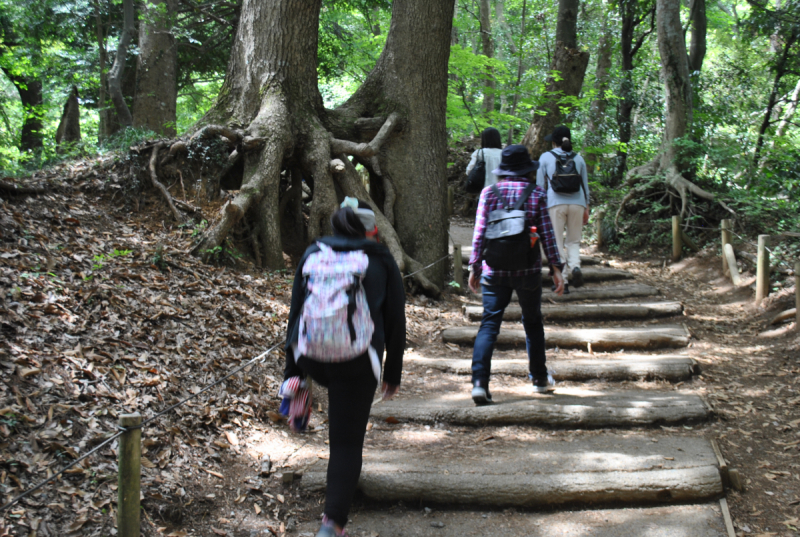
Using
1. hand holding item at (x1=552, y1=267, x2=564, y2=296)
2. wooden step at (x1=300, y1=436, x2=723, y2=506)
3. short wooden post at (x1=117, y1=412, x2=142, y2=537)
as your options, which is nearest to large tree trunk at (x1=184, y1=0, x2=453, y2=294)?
hand holding item at (x1=552, y1=267, x2=564, y2=296)

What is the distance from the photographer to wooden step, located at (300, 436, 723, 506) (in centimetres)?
359

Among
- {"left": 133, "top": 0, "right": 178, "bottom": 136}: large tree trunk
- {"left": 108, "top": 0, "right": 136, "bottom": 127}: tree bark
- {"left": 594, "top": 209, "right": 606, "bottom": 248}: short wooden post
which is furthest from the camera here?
{"left": 594, "top": 209, "right": 606, "bottom": 248}: short wooden post

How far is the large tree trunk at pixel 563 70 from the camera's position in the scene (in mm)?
13039

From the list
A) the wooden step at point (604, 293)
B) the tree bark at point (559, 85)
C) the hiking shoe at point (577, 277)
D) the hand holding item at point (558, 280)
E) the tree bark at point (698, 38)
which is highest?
the tree bark at point (698, 38)

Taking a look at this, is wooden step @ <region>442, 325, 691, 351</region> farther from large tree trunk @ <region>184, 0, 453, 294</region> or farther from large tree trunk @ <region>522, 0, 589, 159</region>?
large tree trunk @ <region>522, 0, 589, 159</region>

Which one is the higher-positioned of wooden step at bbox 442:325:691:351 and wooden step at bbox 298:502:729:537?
wooden step at bbox 442:325:691:351

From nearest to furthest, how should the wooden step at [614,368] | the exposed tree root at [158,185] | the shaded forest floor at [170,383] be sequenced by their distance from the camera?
1. the shaded forest floor at [170,383]
2. the wooden step at [614,368]
3. the exposed tree root at [158,185]

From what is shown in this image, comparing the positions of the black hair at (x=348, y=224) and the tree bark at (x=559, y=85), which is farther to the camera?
the tree bark at (x=559, y=85)

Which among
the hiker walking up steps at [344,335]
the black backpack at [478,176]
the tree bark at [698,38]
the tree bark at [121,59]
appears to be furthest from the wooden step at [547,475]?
the tree bark at [698,38]

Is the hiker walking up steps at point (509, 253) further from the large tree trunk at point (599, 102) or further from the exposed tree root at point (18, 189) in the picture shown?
the large tree trunk at point (599, 102)

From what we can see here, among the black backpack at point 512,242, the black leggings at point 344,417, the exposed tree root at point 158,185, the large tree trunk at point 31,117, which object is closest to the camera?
the black leggings at point 344,417

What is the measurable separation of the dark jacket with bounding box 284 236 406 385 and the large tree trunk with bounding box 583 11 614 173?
13.4 meters

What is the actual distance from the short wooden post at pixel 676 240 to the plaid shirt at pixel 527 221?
22.8 feet

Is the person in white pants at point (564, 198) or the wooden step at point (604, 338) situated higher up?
the person in white pants at point (564, 198)
